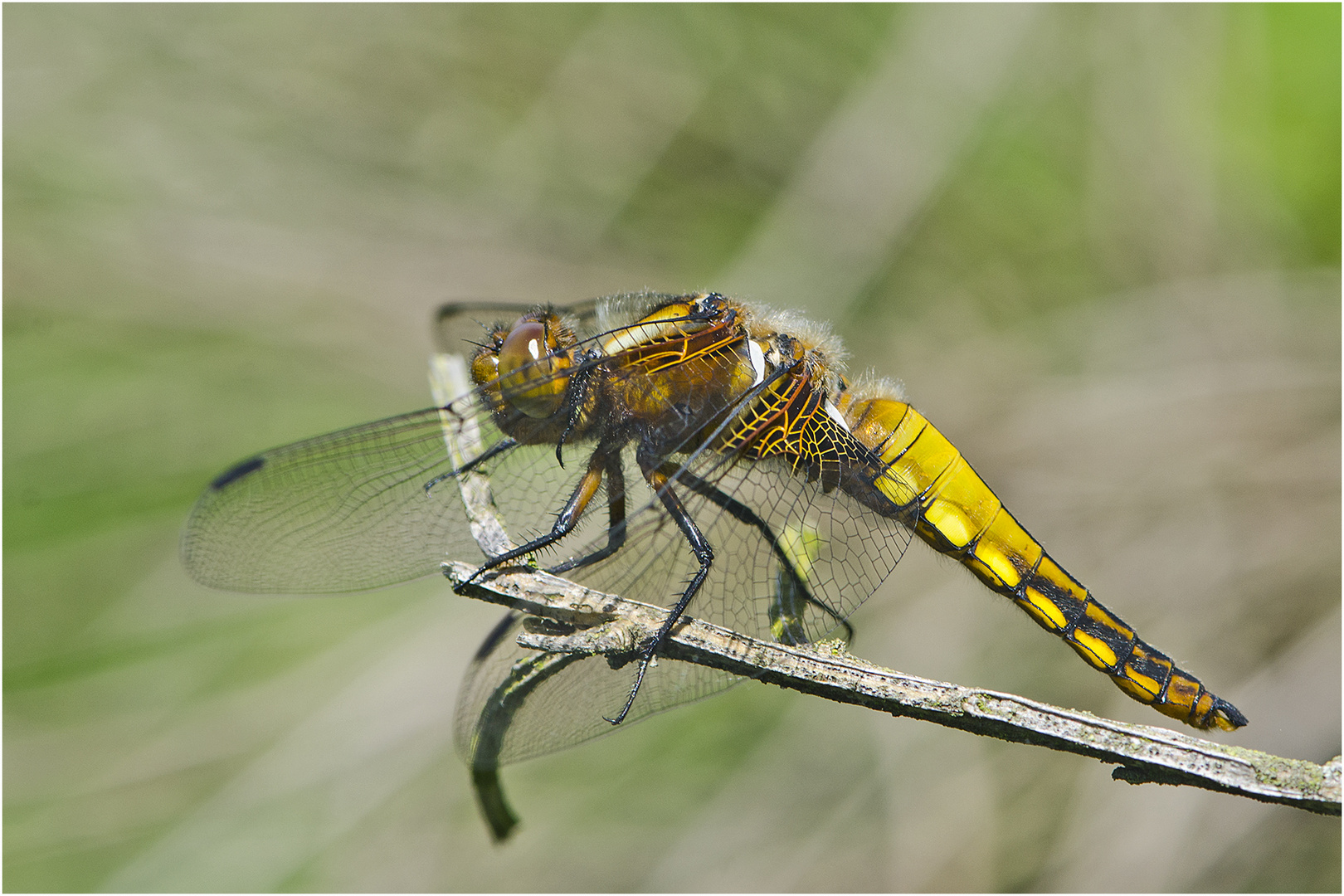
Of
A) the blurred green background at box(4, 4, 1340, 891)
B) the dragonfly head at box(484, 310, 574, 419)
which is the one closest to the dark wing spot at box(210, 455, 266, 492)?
the dragonfly head at box(484, 310, 574, 419)

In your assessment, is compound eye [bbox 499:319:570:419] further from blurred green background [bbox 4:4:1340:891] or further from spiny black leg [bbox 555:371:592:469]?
blurred green background [bbox 4:4:1340:891]

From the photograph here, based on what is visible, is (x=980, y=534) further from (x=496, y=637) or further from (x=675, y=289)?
(x=675, y=289)

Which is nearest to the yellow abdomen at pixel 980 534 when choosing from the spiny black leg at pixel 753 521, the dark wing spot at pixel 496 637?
the spiny black leg at pixel 753 521

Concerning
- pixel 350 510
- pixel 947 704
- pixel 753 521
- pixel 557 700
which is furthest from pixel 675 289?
pixel 947 704

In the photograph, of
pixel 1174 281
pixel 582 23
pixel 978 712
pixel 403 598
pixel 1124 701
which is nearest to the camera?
pixel 978 712

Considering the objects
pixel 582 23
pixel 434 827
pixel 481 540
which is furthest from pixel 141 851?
pixel 582 23

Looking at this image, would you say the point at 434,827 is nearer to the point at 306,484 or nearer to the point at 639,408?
the point at 306,484
